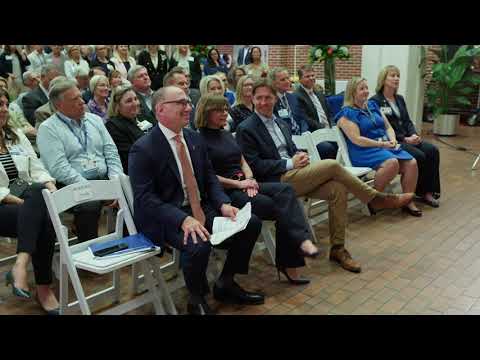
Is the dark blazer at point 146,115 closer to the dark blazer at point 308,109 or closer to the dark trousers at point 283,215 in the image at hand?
the dark trousers at point 283,215

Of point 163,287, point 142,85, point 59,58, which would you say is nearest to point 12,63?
point 59,58

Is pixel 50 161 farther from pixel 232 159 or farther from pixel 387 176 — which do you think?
pixel 387 176

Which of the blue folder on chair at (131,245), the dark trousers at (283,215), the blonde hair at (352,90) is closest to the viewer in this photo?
the blue folder on chair at (131,245)

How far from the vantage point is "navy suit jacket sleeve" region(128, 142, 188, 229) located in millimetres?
2629

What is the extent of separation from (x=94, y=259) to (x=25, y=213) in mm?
545

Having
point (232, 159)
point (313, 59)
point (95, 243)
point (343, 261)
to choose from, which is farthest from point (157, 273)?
point (313, 59)

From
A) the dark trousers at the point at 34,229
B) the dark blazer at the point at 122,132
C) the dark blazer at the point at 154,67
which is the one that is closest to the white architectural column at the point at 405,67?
the dark blazer at the point at 154,67

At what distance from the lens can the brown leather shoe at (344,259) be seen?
132 inches

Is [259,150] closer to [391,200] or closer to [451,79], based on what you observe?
[391,200]

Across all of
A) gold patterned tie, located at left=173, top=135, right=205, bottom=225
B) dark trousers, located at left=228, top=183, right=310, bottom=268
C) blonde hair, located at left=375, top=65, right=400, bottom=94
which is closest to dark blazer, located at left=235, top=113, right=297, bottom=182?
dark trousers, located at left=228, top=183, right=310, bottom=268

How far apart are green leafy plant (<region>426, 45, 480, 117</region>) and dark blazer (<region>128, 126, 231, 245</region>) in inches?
302

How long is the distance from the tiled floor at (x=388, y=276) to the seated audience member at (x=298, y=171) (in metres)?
Answer: 0.28

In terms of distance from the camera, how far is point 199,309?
2697 mm
